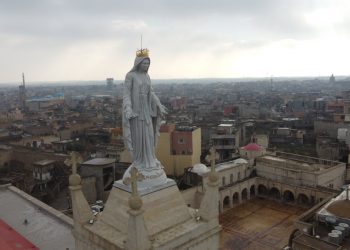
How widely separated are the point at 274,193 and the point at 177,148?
12155 mm

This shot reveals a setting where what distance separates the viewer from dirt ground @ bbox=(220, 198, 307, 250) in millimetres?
26672

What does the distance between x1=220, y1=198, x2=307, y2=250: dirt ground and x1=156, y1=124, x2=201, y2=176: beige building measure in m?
9.45

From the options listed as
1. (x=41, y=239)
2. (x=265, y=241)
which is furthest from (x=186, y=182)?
(x=41, y=239)

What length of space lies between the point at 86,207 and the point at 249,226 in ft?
79.3

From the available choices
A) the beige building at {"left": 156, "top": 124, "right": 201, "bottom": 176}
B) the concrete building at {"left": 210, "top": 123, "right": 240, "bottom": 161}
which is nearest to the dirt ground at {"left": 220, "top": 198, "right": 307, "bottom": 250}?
the beige building at {"left": 156, "top": 124, "right": 201, "bottom": 176}

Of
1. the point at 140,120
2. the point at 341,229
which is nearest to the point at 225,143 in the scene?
the point at 341,229

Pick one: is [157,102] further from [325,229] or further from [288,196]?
[288,196]

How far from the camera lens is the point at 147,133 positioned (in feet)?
26.3

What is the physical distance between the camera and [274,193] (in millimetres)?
37125

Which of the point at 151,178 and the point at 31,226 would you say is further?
the point at 31,226

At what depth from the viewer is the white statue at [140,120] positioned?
7854 mm

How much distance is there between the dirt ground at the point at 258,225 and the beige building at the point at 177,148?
9453 mm

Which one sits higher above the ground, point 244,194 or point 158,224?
point 158,224

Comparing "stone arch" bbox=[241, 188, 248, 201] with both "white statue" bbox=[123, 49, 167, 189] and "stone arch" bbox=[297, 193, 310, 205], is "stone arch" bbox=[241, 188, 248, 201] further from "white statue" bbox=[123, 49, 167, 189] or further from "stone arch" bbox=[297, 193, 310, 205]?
"white statue" bbox=[123, 49, 167, 189]
